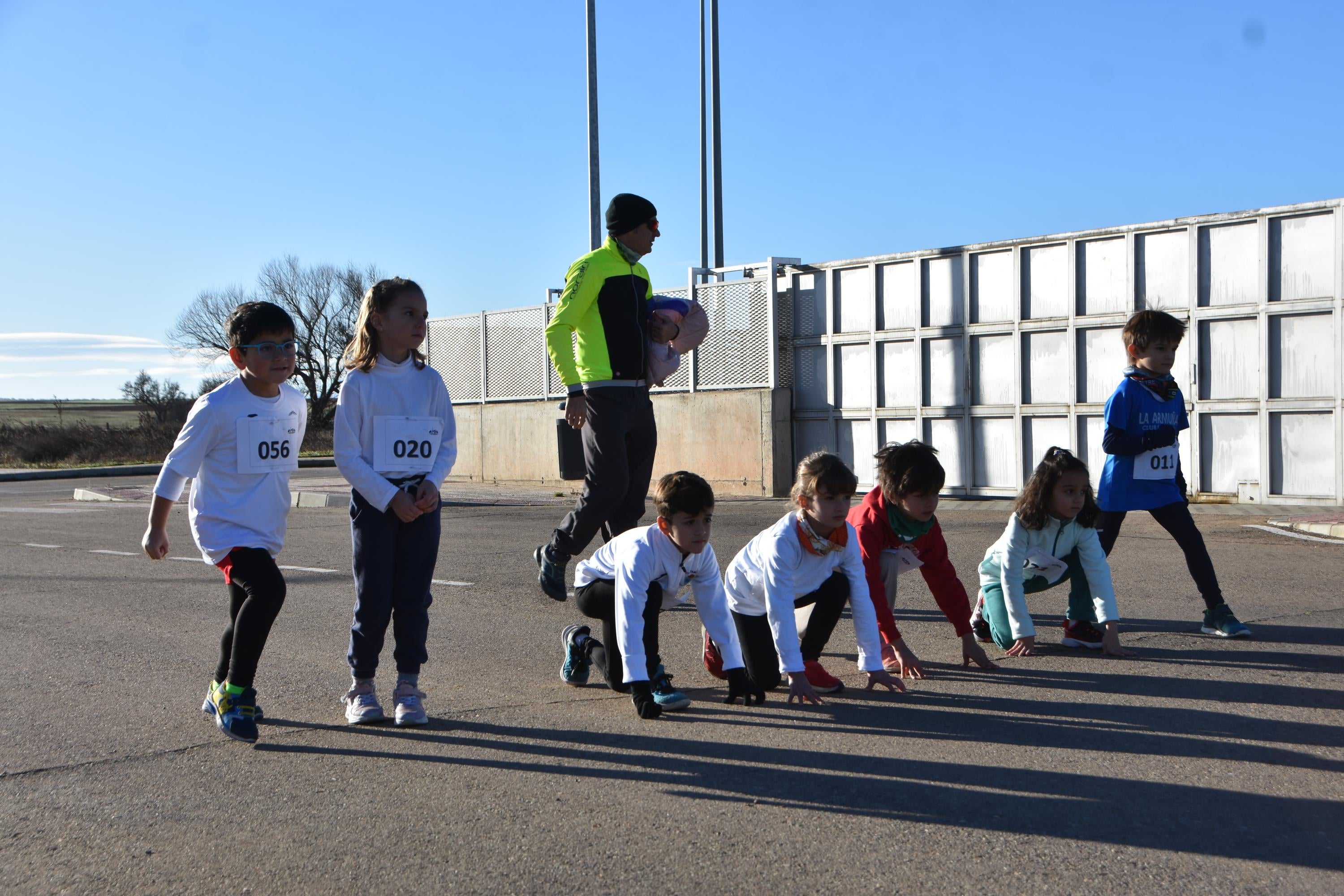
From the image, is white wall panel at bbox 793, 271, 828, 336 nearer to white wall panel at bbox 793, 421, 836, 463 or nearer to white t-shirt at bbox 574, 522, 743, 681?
white wall panel at bbox 793, 421, 836, 463

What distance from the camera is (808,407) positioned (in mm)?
16203

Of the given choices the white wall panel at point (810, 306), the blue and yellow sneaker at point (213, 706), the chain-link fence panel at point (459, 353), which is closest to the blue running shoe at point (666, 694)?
the blue and yellow sneaker at point (213, 706)

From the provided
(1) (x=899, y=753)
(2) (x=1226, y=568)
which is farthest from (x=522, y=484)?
(1) (x=899, y=753)

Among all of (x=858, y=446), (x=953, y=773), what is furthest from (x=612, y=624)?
(x=858, y=446)

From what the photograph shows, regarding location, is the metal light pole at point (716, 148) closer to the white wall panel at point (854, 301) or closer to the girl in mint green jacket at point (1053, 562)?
the white wall panel at point (854, 301)

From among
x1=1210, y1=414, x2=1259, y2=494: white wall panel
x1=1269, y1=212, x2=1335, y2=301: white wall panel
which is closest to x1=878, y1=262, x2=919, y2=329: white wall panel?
x1=1210, y1=414, x2=1259, y2=494: white wall panel

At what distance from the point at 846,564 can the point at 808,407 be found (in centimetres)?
1167

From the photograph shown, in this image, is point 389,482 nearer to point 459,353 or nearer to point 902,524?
point 902,524

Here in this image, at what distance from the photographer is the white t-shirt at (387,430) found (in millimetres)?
4285

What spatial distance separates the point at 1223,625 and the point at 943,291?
948 cm

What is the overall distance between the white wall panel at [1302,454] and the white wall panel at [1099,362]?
1.66m

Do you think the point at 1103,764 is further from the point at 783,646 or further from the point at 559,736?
the point at 559,736

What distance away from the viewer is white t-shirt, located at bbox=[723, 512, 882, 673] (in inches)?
174

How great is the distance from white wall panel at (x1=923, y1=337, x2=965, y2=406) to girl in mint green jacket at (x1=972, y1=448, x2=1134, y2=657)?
9207mm
